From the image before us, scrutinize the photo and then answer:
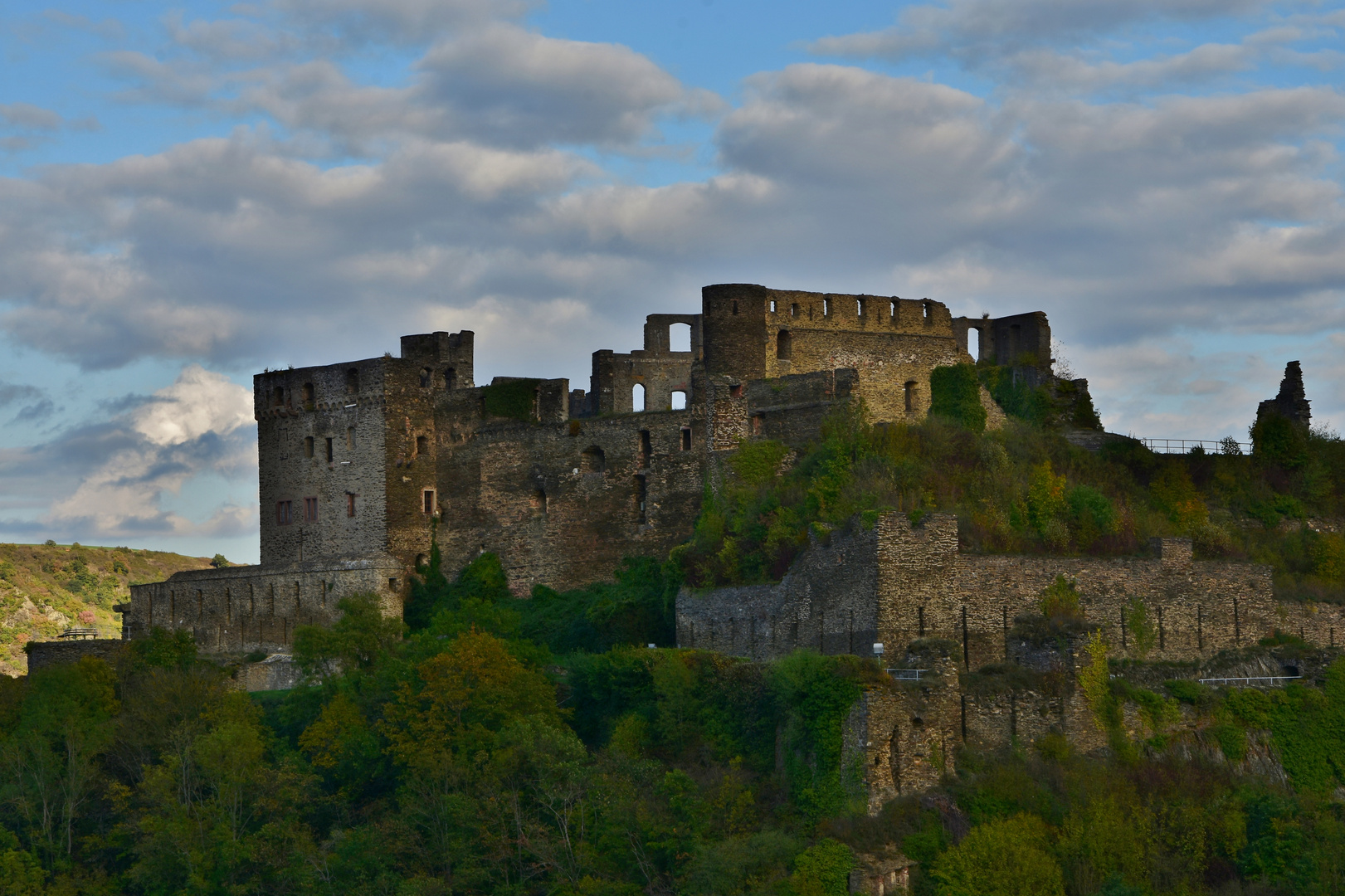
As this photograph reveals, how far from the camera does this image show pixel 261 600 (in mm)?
69375

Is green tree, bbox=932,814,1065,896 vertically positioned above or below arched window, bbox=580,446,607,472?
below

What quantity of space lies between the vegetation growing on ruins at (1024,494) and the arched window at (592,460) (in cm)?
A: 635

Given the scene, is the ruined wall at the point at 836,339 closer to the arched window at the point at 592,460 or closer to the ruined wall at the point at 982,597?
the arched window at the point at 592,460

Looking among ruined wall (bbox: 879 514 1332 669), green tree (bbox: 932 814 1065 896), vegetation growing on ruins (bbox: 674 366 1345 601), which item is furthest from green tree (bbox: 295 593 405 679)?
green tree (bbox: 932 814 1065 896)

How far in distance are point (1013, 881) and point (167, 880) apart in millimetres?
22964

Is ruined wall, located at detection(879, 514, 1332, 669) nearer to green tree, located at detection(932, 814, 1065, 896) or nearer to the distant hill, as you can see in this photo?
green tree, located at detection(932, 814, 1065, 896)

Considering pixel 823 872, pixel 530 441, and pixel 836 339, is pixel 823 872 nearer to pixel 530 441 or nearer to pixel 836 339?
pixel 836 339

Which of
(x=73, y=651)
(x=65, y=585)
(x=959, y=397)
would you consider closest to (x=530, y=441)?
(x=959, y=397)

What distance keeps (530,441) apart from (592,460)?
100 inches

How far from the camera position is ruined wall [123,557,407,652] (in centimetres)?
6806

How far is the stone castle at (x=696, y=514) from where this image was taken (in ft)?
164

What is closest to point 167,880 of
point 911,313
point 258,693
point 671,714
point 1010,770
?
point 258,693

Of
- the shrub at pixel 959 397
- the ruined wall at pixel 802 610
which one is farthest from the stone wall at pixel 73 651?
the shrub at pixel 959 397

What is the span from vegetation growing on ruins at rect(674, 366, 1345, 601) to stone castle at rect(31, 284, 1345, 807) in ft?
3.11
